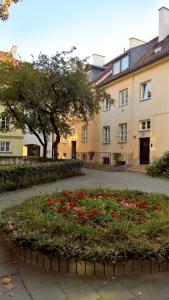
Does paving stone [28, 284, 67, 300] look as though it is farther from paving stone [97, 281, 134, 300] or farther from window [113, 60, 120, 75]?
window [113, 60, 120, 75]

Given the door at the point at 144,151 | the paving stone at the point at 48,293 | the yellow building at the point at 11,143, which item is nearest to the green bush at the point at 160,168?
→ the door at the point at 144,151

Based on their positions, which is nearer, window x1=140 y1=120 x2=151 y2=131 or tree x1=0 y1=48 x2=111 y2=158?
tree x1=0 y1=48 x2=111 y2=158

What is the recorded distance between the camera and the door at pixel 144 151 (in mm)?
18794

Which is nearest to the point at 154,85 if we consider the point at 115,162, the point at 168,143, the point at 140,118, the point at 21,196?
the point at 140,118

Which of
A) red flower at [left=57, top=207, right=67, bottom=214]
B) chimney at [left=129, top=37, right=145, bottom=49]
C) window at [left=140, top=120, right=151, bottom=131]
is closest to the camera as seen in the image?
red flower at [left=57, top=207, right=67, bottom=214]

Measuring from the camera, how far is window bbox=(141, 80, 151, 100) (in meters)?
18.8

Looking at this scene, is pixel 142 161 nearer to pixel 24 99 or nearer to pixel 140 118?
pixel 140 118

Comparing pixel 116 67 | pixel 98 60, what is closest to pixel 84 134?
pixel 116 67

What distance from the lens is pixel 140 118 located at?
19344 mm

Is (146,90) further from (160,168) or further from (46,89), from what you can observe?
(46,89)

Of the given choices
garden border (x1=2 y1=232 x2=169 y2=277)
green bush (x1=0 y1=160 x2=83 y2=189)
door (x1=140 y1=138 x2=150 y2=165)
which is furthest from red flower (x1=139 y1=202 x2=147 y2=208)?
door (x1=140 y1=138 x2=150 y2=165)

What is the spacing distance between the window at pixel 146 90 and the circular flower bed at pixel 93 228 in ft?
47.6

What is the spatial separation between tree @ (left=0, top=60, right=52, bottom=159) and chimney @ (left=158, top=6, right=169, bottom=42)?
1148cm

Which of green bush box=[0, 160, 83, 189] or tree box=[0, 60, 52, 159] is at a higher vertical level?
tree box=[0, 60, 52, 159]
